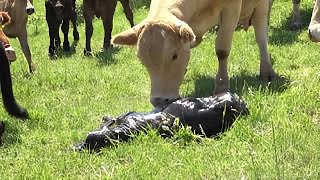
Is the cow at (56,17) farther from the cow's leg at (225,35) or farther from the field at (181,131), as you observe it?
the cow's leg at (225,35)

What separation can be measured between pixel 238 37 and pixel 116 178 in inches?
298

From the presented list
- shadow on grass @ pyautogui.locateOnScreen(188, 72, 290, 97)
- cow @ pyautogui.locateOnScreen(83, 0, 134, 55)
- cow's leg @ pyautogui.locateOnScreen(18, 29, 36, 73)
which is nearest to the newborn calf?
shadow on grass @ pyautogui.locateOnScreen(188, 72, 290, 97)

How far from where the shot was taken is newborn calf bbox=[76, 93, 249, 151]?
5.88 metres

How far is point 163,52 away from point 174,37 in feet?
0.70

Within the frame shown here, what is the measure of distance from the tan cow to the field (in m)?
0.63

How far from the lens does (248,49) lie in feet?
35.2

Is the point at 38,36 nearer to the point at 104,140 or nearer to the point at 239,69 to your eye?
the point at 239,69

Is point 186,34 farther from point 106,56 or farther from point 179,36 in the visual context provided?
point 106,56

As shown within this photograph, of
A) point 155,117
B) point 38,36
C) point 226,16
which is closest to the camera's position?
point 155,117

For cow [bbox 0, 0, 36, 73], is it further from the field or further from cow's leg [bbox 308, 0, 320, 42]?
cow's leg [bbox 308, 0, 320, 42]

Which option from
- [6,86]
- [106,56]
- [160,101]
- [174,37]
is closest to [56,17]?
[106,56]

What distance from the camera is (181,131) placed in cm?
577

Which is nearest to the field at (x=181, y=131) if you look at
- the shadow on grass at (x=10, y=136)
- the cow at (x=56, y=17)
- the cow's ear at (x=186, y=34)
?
the shadow on grass at (x=10, y=136)

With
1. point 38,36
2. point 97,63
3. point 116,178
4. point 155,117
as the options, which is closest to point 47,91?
point 97,63
